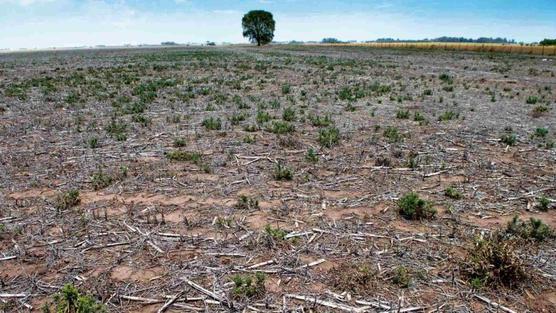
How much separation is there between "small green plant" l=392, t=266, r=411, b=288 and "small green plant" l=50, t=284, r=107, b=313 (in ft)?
11.0

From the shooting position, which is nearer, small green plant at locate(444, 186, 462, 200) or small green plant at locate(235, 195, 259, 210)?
small green plant at locate(235, 195, 259, 210)

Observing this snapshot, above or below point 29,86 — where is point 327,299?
below

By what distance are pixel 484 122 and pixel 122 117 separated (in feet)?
Answer: 40.5

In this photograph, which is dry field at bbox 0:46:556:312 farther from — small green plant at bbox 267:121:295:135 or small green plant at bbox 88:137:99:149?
small green plant at bbox 88:137:99:149

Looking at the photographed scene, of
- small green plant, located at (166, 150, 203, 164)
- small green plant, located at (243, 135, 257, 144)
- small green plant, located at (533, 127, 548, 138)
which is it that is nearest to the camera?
small green plant, located at (166, 150, 203, 164)

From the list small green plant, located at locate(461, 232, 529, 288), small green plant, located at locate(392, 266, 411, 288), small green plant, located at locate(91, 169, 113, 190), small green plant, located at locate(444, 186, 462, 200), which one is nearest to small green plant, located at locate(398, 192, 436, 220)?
small green plant, located at locate(444, 186, 462, 200)

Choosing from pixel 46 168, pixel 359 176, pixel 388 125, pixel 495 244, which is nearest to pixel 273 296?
pixel 495 244

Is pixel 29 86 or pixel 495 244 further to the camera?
pixel 29 86

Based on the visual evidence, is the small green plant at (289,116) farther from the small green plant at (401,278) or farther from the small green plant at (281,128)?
the small green plant at (401,278)

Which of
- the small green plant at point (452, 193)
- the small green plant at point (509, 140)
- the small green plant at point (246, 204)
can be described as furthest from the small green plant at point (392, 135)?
the small green plant at point (246, 204)

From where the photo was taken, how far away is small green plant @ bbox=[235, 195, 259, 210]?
693 cm

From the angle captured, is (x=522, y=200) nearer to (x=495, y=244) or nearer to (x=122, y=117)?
(x=495, y=244)

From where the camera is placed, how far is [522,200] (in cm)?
723

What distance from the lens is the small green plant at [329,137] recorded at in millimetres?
10567
